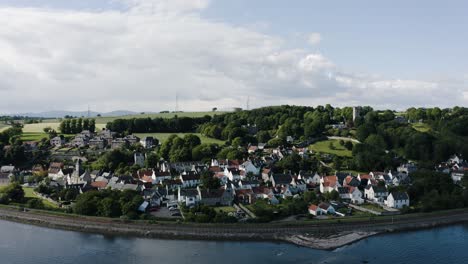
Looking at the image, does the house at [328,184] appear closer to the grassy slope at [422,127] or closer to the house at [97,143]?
the grassy slope at [422,127]

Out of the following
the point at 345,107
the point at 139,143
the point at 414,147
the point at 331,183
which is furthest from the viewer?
the point at 345,107

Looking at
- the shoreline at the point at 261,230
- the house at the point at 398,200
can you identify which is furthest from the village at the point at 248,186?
the shoreline at the point at 261,230

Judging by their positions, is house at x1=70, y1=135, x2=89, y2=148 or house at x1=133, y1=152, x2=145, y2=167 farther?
house at x1=70, y1=135, x2=89, y2=148

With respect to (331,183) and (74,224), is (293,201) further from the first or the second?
(74,224)

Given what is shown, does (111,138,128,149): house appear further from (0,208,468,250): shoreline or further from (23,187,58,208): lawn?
(0,208,468,250): shoreline

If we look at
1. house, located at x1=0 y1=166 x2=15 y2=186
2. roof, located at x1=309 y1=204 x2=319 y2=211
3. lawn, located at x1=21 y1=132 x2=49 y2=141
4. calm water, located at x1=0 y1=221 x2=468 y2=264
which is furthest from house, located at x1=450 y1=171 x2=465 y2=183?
lawn, located at x1=21 y1=132 x2=49 y2=141

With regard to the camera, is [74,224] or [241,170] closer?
[74,224]

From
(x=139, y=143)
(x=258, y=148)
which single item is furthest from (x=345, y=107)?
(x=139, y=143)
